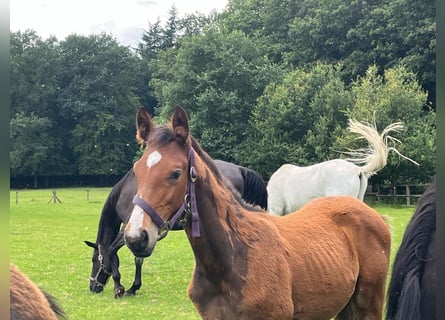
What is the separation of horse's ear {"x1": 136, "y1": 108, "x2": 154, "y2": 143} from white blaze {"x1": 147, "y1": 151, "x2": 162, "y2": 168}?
204 millimetres

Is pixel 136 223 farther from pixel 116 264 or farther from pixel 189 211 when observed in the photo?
pixel 116 264

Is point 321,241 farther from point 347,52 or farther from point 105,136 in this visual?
point 347,52

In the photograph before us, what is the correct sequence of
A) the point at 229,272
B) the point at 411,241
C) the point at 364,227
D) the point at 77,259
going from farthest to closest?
the point at 77,259 < the point at 364,227 < the point at 229,272 < the point at 411,241

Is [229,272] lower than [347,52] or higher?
lower

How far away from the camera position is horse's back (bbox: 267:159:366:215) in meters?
8.98

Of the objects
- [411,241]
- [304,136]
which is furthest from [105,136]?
[411,241]

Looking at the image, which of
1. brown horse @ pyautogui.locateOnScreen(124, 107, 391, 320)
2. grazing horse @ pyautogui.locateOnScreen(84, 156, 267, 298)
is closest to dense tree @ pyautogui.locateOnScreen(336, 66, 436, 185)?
grazing horse @ pyautogui.locateOnScreen(84, 156, 267, 298)

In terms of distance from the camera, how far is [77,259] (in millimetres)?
9734

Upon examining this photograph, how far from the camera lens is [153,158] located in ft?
7.95

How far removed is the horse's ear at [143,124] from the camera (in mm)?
2590

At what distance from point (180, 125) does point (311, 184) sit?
712 cm

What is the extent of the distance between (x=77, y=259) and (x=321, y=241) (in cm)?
759

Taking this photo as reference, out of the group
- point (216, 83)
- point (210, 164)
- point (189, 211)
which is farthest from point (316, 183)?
point (216, 83)

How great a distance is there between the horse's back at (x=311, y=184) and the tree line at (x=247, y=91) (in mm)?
5683
